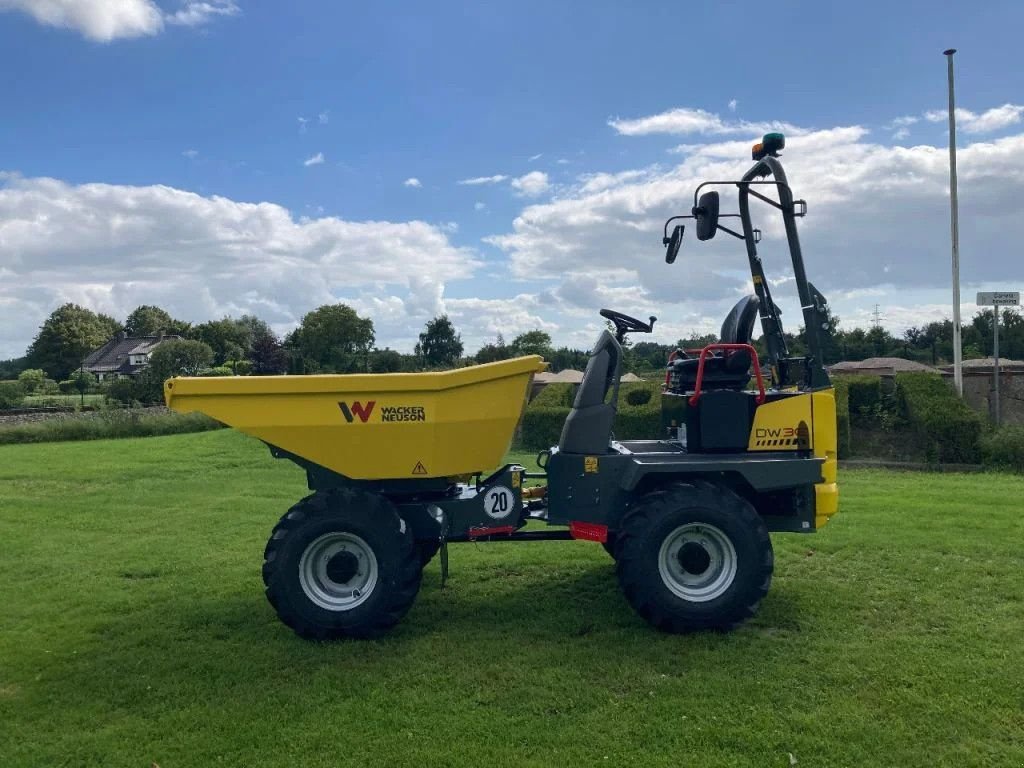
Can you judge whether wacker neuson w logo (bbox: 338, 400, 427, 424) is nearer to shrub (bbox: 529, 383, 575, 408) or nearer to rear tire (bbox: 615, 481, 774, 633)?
rear tire (bbox: 615, 481, 774, 633)

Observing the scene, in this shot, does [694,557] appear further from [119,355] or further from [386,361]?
[119,355]

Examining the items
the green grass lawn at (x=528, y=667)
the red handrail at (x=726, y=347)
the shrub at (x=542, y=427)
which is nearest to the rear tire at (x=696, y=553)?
the green grass lawn at (x=528, y=667)

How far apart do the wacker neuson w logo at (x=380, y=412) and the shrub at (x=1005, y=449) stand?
473 inches

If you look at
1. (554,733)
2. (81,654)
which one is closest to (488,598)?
(554,733)

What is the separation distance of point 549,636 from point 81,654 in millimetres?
3202

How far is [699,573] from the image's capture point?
5.50m

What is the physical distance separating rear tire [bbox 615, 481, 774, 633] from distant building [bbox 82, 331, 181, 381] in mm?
54888

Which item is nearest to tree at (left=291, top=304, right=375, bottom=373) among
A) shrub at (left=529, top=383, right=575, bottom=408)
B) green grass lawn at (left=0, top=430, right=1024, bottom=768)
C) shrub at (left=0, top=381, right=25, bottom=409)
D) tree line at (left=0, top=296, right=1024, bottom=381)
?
tree line at (left=0, top=296, right=1024, bottom=381)

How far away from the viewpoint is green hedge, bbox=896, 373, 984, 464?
1367 centimetres

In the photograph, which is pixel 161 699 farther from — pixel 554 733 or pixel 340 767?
pixel 554 733

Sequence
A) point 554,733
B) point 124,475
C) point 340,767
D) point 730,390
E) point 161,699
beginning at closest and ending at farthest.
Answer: point 340,767
point 554,733
point 161,699
point 730,390
point 124,475

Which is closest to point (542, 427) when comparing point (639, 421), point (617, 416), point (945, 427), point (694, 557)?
point (617, 416)

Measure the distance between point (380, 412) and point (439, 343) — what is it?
2938 centimetres

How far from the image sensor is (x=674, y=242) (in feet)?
19.8
